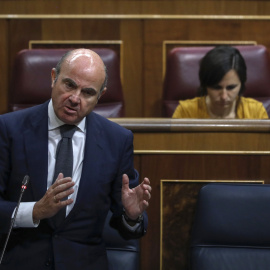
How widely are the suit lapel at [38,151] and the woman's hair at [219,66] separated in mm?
420

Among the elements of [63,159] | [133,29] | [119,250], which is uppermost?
[133,29]

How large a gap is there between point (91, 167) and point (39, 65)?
0.45m

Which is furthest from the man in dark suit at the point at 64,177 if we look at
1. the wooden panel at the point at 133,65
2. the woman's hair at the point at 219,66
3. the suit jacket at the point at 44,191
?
the wooden panel at the point at 133,65

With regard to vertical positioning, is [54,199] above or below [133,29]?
below

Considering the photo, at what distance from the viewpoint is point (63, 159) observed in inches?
21.3

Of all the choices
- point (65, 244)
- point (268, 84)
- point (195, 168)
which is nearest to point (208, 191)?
point (195, 168)

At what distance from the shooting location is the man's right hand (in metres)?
0.47

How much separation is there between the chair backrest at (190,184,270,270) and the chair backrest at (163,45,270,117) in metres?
0.42

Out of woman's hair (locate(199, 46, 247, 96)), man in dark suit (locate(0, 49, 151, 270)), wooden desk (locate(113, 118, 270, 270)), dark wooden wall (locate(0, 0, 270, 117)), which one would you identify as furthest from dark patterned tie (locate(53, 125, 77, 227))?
dark wooden wall (locate(0, 0, 270, 117))

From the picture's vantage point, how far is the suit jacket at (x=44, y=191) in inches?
21.0

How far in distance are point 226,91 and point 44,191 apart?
0.47m

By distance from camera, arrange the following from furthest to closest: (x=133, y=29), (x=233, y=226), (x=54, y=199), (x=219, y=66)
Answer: (x=133, y=29) < (x=219, y=66) < (x=233, y=226) < (x=54, y=199)

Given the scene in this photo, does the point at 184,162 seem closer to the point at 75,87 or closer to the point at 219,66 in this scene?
the point at 75,87

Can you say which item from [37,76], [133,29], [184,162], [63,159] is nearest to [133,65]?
[133,29]
